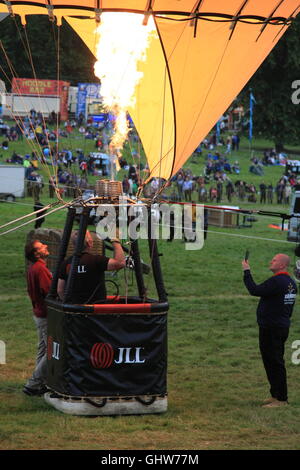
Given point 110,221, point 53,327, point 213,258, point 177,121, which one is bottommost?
point 213,258

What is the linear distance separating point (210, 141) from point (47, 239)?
3712 centimetres

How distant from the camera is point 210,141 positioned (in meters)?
53.1

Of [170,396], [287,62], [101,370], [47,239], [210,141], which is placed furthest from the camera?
[210,141]

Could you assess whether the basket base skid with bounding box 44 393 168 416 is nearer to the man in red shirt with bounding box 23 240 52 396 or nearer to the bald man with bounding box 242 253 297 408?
the man in red shirt with bounding box 23 240 52 396

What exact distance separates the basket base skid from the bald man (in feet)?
3.68

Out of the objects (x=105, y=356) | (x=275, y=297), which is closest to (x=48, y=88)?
→ (x=275, y=297)

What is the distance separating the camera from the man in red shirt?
9.52m

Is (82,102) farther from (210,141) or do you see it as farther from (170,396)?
(170,396)

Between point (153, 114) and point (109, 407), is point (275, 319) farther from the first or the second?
point (153, 114)

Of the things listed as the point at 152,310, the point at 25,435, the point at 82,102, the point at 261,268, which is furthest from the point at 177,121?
the point at 82,102

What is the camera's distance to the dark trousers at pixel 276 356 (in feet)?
30.5

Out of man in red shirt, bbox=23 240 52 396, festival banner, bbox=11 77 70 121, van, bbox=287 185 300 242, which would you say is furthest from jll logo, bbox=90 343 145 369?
festival banner, bbox=11 77 70 121

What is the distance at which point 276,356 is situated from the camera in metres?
9.31

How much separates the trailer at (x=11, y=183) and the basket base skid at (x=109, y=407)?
24723 millimetres
